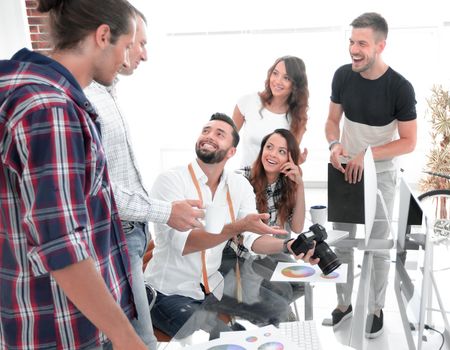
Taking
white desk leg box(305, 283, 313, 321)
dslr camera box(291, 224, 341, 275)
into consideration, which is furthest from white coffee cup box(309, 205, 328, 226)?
white desk leg box(305, 283, 313, 321)

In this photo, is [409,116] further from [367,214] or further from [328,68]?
[328,68]

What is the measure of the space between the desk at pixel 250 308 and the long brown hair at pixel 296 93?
1.50 meters

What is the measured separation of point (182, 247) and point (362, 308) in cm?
81

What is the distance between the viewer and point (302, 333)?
4.90ft

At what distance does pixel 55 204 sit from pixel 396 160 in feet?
9.03

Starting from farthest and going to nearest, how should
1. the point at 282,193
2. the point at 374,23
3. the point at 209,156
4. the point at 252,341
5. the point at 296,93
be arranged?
the point at 296,93 < the point at 374,23 < the point at 282,193 < the point at 209,156 < the point at 252,341

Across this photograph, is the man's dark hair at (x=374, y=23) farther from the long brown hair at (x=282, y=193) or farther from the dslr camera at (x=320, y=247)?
the dslr camera at (x=320, y=247)

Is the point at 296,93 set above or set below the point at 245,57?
below

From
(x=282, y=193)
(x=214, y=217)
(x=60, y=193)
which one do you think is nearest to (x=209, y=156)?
(x=282, y=193)

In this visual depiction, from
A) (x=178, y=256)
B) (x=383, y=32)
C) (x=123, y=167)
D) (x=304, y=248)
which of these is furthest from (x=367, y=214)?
(x=383, y=32)

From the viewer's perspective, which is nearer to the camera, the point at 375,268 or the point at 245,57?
the point at 375,268

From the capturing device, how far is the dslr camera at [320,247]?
1868 millimetres

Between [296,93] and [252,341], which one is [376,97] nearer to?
[296,93]

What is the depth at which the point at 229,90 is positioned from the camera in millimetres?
6488
